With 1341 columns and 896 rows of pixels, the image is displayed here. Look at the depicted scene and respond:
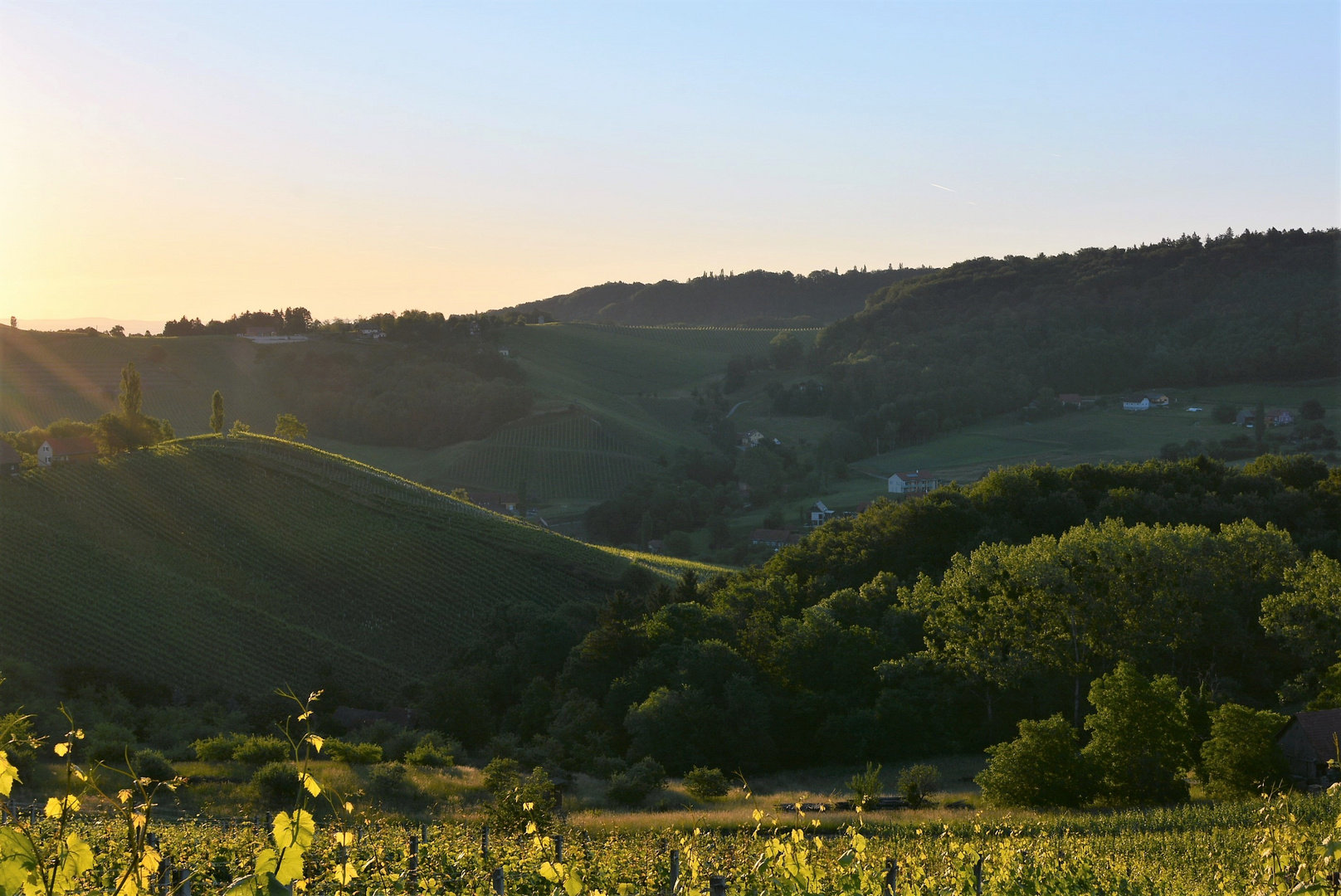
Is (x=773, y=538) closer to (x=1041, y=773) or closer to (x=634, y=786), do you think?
(x=634, y=786)

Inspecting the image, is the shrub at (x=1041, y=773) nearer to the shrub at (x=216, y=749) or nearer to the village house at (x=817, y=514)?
the shrub at (x=216, y=749)

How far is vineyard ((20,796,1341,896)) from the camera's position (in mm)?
7277

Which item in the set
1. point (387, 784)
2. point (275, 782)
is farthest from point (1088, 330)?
point (275, 782)

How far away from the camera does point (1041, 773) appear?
80.8ft

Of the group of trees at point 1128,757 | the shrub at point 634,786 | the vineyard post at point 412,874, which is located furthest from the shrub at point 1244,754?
the vineyard post at point 412,874

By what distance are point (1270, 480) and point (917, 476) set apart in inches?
2054

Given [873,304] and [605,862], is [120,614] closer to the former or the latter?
[605,862]

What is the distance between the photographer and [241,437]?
7500 centimetres

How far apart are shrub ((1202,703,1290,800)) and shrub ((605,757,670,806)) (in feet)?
45.5

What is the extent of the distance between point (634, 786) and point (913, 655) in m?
13.7

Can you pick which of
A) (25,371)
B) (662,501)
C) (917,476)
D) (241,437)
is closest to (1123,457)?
(917,476)

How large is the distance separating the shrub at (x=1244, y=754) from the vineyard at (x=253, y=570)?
35066 millimetres

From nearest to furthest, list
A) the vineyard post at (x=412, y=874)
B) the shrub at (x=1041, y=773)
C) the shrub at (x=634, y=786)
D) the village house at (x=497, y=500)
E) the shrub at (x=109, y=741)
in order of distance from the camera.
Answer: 1. the vineyard post at (x=412, y=874)
2. the shrub at (x=1041, y=773)
3. the shrub at (x=634, y=786)
4. the shrub at (x=109, y=741)
5. the village house at (x=497, y=500)

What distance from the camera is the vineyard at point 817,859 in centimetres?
728
